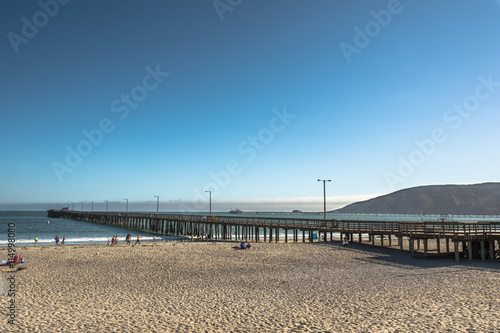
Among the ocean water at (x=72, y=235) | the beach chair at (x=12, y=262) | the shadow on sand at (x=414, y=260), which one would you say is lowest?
the ocean water at (x=72, y=235)

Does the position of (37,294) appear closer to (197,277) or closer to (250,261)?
(197,277)

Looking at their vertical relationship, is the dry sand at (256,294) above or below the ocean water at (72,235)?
above

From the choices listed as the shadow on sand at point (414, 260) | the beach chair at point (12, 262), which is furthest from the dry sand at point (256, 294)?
the beach chair at point (12, 262)

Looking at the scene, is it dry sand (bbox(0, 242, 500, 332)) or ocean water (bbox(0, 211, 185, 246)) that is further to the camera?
ocean water (bbox(0, 211, 185, 246))

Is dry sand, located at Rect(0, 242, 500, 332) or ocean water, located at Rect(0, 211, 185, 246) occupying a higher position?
dry sand, located at Rect(0, 242, 500, 332)

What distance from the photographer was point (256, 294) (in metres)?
12.8

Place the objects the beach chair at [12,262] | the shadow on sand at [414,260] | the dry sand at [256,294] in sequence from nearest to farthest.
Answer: the dry sand at [256,294]
the beach chair at [12,262]
the shadow on sand at [414,260]

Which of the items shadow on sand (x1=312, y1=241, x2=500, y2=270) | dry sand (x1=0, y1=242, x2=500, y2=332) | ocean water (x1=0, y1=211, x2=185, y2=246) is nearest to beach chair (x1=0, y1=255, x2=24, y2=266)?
dry sand (x1=0, y1=242, x2=500, y2=332)

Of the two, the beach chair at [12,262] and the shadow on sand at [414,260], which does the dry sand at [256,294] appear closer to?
the shadow on sand at [414,260]

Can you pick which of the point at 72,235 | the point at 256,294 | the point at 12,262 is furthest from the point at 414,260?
the point at 72,235

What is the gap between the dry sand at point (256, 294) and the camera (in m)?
9.32

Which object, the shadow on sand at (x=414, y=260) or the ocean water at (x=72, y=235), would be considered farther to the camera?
the ocean water at (x=72, y=235)

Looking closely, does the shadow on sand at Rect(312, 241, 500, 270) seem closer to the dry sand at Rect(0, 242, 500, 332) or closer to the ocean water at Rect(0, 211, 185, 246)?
the dry sand at Rect(0, 242, 500, 332)

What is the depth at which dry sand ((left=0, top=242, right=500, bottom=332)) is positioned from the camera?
9320 millimetres
